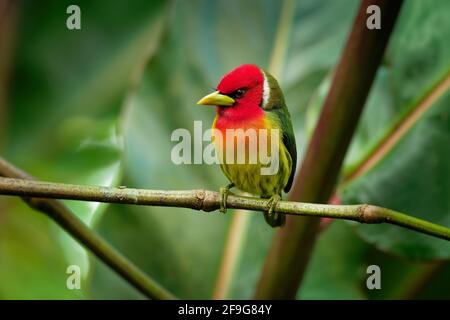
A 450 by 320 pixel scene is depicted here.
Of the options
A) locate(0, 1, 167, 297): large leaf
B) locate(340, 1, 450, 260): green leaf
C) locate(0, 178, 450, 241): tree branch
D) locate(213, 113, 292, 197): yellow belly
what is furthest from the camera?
locate(0, 1, 167, 297): large leaf

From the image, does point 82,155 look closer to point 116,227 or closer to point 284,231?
point 116,227

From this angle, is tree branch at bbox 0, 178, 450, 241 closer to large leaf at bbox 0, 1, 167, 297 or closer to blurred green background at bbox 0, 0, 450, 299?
blurred green background at bbox 0, 0, 450, 299

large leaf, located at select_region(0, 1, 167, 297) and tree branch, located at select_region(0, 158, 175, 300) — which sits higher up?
large leaf, located at select_region(0, 1, 167, 297)

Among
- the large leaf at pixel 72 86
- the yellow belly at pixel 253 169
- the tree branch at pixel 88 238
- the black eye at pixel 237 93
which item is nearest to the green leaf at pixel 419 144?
the yellow belly at pixel 253 169

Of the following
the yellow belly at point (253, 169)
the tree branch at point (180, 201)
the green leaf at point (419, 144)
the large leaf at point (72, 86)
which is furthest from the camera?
the large leaf at point (72, 86)

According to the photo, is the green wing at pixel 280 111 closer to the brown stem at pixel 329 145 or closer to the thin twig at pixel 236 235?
the brown stem at pixel 329 145

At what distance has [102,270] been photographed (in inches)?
53.9

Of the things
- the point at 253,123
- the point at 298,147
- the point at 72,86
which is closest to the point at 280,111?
the point at 253,123

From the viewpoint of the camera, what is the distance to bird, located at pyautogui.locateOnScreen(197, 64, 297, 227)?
3.32ft

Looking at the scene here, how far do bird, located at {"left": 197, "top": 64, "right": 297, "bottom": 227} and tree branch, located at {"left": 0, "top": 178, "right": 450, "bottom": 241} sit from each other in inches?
7.7

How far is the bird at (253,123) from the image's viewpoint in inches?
39.8

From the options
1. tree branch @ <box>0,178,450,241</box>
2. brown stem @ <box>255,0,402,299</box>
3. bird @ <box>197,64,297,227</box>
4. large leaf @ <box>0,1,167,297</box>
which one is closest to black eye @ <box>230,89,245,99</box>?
bird @ <box>197,64,297,227</box>

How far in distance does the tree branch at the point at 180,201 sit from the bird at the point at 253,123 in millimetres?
195

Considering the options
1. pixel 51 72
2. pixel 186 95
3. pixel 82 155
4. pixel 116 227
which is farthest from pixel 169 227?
pixel 51 72
